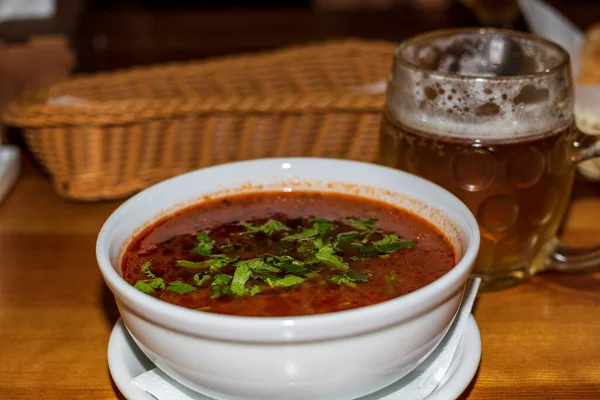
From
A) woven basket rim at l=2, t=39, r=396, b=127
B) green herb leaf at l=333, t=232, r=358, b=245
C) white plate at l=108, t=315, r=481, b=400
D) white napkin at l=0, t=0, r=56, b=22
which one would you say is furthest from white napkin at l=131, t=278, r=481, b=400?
white napkin at l=0, t=0, r=56, b=22

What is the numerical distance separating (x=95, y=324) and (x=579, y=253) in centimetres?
95

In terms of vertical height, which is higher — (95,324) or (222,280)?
(222,280)

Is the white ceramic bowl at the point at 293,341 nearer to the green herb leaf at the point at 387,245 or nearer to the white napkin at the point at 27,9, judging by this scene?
the green herb leaf at the point at 387,245

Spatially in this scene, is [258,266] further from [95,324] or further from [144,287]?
[95,324]

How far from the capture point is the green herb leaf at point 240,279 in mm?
1041

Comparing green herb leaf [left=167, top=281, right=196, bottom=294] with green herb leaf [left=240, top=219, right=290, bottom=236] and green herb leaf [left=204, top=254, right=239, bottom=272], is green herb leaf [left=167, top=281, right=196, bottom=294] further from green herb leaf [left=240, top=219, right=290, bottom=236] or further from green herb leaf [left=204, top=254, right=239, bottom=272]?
green herb leaf [left=240, top=219, right=290, bottom=236]

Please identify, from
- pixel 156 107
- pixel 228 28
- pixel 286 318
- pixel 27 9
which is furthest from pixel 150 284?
pixel 228 28

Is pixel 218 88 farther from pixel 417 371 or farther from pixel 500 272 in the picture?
pixel 417 371

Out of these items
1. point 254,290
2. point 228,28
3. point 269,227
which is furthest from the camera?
point 228,28

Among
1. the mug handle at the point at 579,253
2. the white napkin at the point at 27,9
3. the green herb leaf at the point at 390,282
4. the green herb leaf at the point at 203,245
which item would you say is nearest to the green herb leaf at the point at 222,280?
the green herb leaf at the point at 203,245

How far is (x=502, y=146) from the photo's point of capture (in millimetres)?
1314

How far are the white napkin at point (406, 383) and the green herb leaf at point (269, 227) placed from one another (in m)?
0.31

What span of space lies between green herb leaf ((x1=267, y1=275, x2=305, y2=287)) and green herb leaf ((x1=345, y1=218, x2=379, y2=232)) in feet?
0.78

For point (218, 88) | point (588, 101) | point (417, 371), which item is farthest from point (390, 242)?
point (218, 88)
